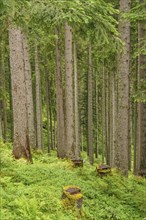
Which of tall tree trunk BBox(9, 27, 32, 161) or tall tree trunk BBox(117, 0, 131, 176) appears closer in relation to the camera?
tall tree trunk BBox(9, 27, 32, 161)

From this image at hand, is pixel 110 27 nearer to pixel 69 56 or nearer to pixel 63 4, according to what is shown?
pixel 63 4

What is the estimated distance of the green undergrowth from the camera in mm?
6582

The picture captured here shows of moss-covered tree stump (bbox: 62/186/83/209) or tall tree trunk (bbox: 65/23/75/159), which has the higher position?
tall tree trunk (bbox: 65/23/75/159)

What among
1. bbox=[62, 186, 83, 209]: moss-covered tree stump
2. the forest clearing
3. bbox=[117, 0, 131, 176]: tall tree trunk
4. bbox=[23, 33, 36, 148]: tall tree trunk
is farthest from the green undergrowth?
bbox=[23, 33, 36, 148]: tall tree trunk

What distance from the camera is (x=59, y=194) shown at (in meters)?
8.13

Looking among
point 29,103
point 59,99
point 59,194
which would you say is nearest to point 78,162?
point 59,99

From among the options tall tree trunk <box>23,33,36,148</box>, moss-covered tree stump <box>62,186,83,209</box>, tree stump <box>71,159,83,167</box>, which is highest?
tall tree trunk <box>23,33,36,148</box>

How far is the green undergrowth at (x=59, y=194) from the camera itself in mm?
6582

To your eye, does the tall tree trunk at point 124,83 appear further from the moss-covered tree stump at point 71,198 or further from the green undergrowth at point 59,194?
the moss-covered tree stump at point 71,198

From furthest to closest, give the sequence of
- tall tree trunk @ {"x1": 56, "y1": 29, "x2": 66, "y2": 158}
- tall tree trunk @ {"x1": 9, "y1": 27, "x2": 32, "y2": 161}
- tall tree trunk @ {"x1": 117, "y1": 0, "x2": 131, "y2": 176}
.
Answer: tall tree trunk @ {"x1": 56, "y1": 29, "x2": 66, "y2": 158}
tall tree trunk @ {"x1": 117, "y1": 0, "x2": 131, "y2": 176}
tall tree trunk @ {"x1": 9, "y1": 27, "x2": 32, "y2": 161}

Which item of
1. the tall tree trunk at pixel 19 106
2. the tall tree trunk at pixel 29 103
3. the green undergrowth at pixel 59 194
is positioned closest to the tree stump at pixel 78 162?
the green undergrowth at pixel 59 194

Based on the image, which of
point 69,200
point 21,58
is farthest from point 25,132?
point 69,200

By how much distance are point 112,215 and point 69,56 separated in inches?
320

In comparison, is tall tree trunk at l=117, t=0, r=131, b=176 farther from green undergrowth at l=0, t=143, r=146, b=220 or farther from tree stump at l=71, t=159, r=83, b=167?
tree stump at l=71, t=159, r=83, b=167
